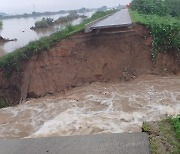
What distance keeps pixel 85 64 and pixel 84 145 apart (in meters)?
8.33

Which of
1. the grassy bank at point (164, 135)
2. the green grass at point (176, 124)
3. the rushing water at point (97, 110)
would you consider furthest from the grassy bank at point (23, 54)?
the green grass at point (176, 124)

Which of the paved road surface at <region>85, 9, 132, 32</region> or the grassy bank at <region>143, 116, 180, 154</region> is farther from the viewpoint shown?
the paved road surface at <region>85, 9, 132, 32</region>

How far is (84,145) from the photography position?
7.12 metres

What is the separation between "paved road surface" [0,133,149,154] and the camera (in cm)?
684

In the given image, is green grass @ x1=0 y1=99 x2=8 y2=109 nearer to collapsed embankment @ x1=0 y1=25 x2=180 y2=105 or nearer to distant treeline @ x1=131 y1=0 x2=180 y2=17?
collapsed embankment @ x1=0 y1=25 x2=180 y2=105

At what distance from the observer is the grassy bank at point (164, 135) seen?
21.1 feet

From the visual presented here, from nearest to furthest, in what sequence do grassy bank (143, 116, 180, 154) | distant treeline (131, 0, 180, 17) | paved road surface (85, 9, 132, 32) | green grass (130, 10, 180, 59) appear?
grassy bank (143, 116, 180, 154) → green grass (130, 10, 180, 59) → paved road surface (85, 9, 132, 32) → distant treeline (131, 0, 180, 17)

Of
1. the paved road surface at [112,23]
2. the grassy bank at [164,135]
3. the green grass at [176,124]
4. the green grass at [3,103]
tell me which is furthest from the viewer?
the paved road surface at [112,23]

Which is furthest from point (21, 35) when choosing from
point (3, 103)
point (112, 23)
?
point (3, 103)

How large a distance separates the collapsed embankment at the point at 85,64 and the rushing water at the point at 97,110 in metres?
0.60

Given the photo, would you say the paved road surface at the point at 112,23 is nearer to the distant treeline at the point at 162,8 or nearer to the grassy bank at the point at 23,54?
the grassy bank at the point at 23,54

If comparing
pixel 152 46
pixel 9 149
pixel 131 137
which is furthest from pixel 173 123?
pixel 152 46

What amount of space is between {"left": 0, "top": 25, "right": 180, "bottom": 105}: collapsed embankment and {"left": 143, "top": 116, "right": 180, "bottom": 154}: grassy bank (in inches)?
298

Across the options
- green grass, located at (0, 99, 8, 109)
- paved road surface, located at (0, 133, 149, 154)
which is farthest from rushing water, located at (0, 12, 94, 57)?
paved road surface, located at (0, 133, 149, 154)
